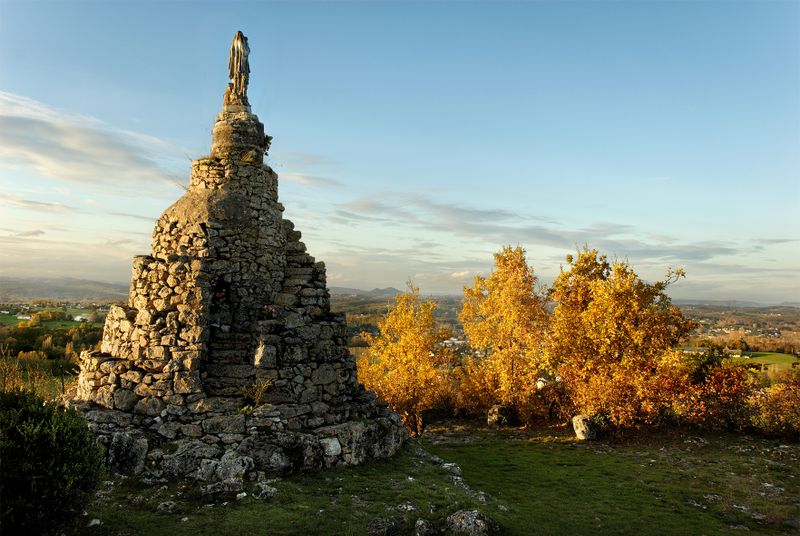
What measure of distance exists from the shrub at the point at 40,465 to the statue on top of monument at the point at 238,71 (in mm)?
10309

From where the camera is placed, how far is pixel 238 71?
1507 cm

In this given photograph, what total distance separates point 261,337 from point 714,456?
18.7 m

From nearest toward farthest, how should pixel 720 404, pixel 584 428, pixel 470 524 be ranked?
pixel 470 524
pixel 584 428
pixel 720 404

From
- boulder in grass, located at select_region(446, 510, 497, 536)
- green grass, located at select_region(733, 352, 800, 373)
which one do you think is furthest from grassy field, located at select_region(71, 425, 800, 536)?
green grass, located at select_region(733, 352, 800, 373)

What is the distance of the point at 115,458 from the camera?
10656 mm

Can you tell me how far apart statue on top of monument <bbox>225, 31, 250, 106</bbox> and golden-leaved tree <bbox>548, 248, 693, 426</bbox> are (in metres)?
19.4

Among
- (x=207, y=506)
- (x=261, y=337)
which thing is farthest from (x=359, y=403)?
(x=207, y=506)

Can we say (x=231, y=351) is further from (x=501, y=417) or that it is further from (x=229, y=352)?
(x=501, y=417)

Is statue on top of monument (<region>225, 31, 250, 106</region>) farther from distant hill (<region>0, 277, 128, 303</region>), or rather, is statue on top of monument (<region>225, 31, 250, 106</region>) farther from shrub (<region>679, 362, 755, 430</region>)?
distant hill (<region>0, 277, 128, 303</region>)

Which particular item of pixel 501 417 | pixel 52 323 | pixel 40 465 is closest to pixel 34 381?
pixel 40 465

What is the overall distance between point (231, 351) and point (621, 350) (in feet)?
66.4

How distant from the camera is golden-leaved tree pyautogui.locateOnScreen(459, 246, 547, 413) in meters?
27.4

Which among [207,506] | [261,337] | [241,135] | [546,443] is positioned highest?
[241,135]

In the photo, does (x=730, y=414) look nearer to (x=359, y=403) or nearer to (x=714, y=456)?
(x=714, y=456)
